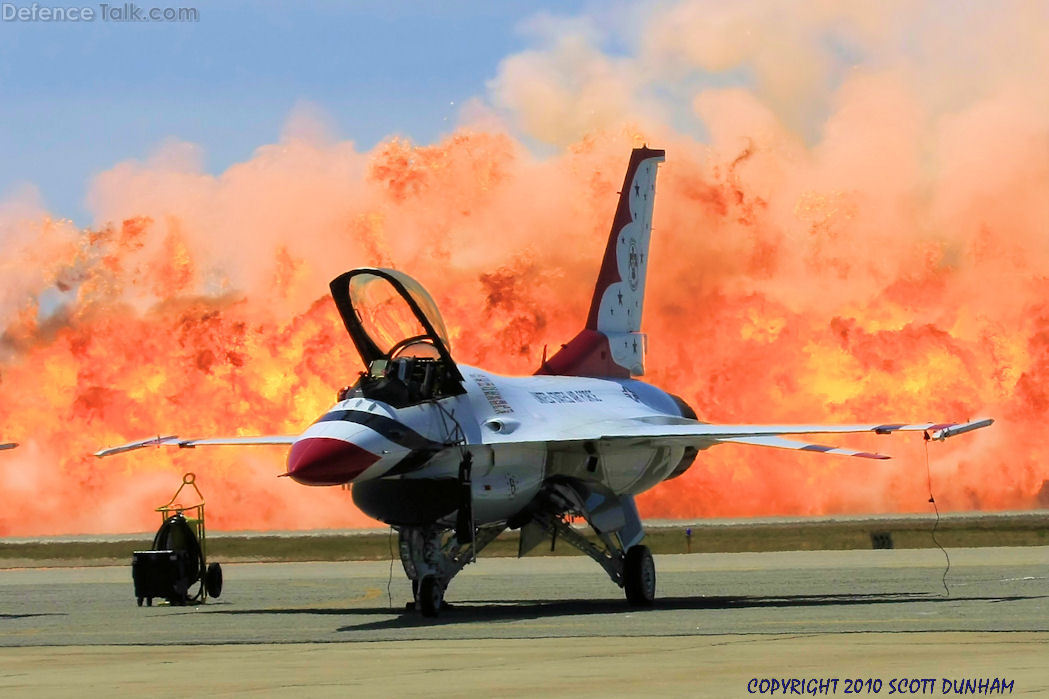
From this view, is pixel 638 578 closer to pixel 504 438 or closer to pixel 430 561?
pixel 504 438

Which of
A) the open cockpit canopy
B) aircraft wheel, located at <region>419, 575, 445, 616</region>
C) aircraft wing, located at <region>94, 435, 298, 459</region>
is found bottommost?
aircraft wheel, located at <region>419, 575, 445, 616</region>

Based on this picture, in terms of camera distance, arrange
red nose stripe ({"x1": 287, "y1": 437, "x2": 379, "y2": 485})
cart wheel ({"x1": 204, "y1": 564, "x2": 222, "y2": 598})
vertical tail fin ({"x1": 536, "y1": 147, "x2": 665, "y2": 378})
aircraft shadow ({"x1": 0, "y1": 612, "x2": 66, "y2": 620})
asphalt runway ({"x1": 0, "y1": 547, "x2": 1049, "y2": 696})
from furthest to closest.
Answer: vertical tail fin ({"x1": 536, "y1": 147, "x2": 665, "y2": 378}), cart wheel ({"x1": 204, "y1": 564, "x2": 222, "y2": 598}), aircraft shadow ({"x1": 0, "y1": 612, "x2": 66, "y2": 620}), red nose stripe ({"x1": 287, "y1": 437, "x2": 379, "y2": 485}), asphalt runway ({"x1": 0, "y1": 547, "x2": 1049, "y2": 696})

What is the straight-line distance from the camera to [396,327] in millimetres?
27812

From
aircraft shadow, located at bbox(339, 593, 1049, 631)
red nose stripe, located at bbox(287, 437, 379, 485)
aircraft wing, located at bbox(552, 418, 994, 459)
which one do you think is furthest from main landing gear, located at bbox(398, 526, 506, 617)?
red nose stripe, located at bbox(287, 437, 379, 485)

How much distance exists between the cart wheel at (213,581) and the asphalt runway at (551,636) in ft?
1.46

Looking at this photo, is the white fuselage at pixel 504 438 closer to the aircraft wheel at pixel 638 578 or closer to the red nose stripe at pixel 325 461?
the red nose stripe at pixel 325 461

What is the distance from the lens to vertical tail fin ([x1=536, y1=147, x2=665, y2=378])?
3456cm

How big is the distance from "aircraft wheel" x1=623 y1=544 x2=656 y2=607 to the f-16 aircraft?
0.02 m

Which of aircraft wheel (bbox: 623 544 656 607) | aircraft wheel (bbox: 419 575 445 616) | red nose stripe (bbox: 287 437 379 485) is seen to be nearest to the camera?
red nose stripe (bbox: 287 437 379 485)

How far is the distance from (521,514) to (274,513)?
27846 mm

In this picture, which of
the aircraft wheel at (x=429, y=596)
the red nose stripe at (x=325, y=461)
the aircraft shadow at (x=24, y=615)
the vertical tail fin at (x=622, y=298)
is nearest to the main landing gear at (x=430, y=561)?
the aircraft wheel at (x=429, y=596)

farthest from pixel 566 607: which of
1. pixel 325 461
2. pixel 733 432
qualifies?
pixel 325 461

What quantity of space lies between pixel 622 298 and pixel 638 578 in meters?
8.67

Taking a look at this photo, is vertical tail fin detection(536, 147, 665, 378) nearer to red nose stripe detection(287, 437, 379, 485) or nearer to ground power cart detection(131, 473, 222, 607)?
ground power cart detection(131, 473, 222, 607)
